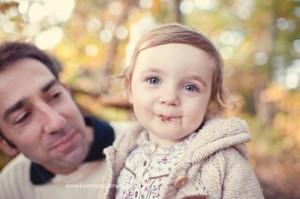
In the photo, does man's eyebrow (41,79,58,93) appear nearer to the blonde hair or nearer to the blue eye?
the blonde hair

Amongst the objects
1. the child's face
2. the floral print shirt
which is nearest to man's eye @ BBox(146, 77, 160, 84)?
the child's face

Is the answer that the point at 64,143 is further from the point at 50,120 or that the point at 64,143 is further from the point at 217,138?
the point at 217,138

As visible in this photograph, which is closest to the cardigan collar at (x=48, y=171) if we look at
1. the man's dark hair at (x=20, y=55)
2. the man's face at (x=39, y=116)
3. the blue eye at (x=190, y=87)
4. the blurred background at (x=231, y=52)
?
the man's face at (x=39, y=116)

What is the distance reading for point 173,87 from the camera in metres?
1.19

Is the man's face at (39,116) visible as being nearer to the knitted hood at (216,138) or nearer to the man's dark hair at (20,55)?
the man's dark hair at (20,55)

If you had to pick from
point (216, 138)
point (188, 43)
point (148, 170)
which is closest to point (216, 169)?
point (216, 138)

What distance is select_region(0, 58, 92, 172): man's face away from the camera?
1.60m

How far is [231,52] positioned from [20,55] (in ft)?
15.2

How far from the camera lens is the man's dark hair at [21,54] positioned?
1620mm

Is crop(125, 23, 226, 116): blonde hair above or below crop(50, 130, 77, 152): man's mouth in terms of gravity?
above

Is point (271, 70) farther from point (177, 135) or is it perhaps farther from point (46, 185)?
point (177, 135)

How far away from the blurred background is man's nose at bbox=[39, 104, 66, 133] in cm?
68

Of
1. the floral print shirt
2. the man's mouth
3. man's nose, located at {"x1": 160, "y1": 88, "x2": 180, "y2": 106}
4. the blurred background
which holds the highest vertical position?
man's nose, located at {"x1": 160, "y1": 88, "x2": 180, "y2": 106}

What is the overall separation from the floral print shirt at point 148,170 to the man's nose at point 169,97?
0.42 feet
